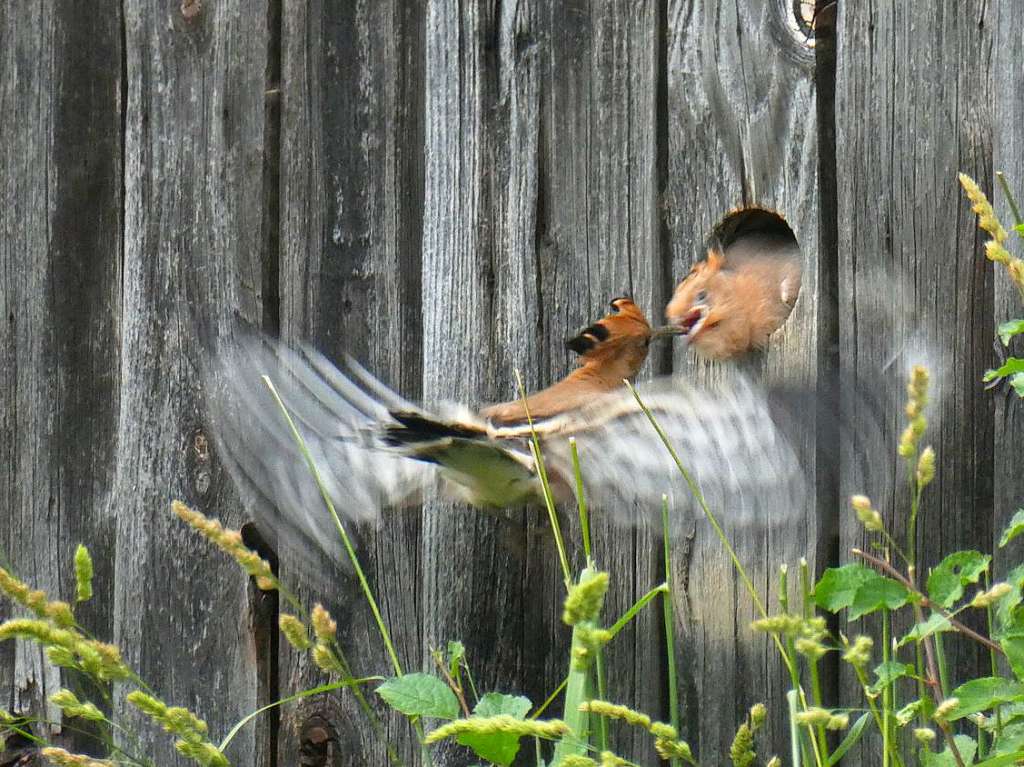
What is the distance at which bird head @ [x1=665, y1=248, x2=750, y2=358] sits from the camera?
2492mm

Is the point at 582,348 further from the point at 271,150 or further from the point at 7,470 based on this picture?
the point at 7,470

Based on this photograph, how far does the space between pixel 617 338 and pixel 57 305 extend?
1.46 metres

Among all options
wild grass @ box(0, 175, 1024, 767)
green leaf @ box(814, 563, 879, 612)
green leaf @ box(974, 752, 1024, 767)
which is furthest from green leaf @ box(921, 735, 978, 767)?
green leaf @ box(814, 563, 879, 612)

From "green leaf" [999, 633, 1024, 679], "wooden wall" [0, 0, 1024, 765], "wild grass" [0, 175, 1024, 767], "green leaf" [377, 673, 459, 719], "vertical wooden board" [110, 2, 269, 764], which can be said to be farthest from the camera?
"vertical wooden board" [110, 2, 269, 764]

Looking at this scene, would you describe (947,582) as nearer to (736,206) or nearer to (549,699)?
(549,699)

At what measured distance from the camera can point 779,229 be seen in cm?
287

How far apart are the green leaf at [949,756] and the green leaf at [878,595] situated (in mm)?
185

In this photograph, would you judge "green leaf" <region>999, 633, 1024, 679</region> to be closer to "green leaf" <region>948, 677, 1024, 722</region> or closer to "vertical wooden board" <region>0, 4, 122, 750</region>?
"green leaf" <region>948, 677, 1024, 722</region>

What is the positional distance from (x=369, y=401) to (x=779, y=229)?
91cm

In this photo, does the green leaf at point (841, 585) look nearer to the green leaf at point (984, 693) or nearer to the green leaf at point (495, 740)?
the green leaf at point (984, 693)

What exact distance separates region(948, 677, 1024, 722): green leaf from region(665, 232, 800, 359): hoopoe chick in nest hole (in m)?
0.87

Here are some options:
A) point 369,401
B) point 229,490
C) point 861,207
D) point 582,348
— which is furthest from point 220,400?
point 861,207

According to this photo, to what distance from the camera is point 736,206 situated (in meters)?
2.54

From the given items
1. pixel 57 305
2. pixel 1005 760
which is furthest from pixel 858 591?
pixel 57 305
